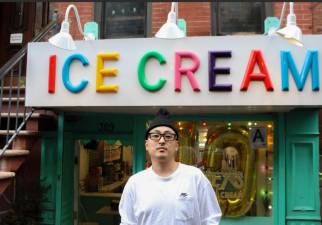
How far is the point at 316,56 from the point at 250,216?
2.55m

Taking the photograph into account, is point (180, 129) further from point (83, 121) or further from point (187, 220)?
point (187, 220)

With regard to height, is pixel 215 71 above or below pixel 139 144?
above

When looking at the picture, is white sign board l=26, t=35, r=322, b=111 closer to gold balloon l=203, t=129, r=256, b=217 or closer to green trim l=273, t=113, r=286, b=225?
green trim l=273, t=113, r=286, b=225

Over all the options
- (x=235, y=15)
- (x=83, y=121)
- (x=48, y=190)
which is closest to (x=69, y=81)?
(x=83, y=121)

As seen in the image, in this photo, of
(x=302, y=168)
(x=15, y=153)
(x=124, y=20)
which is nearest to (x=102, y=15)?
(x=124, y=20)

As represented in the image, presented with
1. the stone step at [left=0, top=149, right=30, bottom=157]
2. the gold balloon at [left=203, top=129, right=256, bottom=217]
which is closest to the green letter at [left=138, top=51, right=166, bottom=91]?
the gold balloon at [left=203, top=129, right=256, bottom=217]

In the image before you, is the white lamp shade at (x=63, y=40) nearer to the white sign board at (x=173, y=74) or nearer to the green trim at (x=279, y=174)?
the white sign board at (x=173, y=74)

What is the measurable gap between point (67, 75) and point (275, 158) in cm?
310

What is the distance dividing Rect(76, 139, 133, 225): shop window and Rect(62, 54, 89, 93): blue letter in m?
1.71

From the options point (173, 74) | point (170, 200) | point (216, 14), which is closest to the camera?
point (170, 200)

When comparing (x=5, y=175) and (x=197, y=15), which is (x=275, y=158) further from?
(x=5, y=175)

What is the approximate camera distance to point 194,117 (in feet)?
21.1

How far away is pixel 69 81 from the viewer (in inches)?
218

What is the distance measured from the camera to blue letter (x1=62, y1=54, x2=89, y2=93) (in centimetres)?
550
